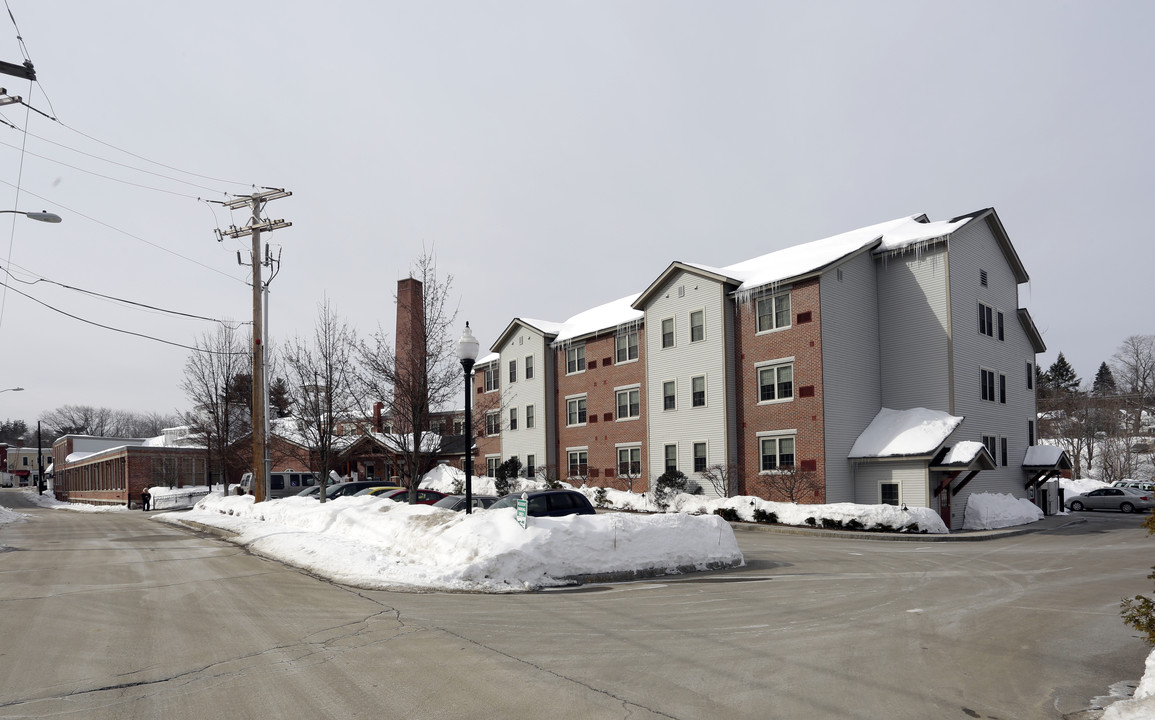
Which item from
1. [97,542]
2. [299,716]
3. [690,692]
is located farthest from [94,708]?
[97,542]

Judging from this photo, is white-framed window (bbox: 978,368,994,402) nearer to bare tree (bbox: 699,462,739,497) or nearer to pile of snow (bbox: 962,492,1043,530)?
pile of snow (bbox: 962,492,1043,530)

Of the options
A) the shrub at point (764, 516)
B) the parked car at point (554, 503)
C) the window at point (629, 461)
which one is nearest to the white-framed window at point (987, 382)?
the shrub at point (764, 516)

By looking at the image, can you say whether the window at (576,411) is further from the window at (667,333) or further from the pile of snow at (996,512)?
the pile of snow at (996,512)

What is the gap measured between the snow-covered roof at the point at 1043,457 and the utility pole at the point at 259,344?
34.7 meters

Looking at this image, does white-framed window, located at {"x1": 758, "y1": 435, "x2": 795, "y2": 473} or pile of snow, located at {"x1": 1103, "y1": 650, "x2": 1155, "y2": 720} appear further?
white-framed window, located at {"x1": 758, "y1": 435, "x2": 795, "y2": 473}

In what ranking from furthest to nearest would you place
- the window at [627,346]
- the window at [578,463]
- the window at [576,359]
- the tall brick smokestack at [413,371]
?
the window at [576,359], the window at [578,463], the window at [627,346], the tall brick smokestack at [413,371]

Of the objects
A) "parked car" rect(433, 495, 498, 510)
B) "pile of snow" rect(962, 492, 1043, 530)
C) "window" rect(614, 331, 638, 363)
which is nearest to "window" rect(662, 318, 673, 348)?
"window" rect(614, 331, 638, 363)

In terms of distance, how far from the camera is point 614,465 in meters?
42.0

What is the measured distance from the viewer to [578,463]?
147ft

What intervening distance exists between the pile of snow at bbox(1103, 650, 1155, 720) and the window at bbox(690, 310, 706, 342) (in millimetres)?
30109

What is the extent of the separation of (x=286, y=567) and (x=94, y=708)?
1024 centimetres

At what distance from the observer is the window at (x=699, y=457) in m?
36.0

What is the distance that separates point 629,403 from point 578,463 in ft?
19.0

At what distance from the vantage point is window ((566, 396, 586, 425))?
44938 millimetres
